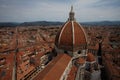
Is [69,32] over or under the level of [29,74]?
over

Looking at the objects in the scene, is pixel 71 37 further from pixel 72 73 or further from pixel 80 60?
pixel 72 73

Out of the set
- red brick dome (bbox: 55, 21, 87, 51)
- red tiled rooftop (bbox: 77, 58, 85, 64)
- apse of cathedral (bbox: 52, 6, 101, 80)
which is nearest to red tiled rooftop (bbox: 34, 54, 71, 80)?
apse of cathedral (bbox: 52, 6, 101, 80)

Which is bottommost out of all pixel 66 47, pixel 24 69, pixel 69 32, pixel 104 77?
pixel 104 77

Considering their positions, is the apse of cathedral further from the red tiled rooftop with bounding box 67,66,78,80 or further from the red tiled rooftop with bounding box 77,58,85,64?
the red tiled rooftop with bounding box 67,66,78,80

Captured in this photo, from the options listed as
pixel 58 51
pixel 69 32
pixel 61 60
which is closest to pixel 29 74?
pixel 58 51

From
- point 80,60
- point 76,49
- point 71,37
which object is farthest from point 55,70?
point 71,37

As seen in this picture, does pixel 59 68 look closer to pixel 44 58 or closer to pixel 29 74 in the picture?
pixel 29 74

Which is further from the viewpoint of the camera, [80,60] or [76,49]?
[76,49]
